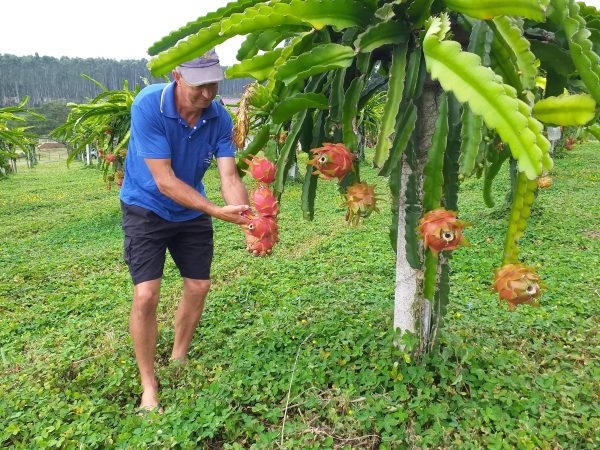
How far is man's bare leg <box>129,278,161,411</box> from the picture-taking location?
2666 mm

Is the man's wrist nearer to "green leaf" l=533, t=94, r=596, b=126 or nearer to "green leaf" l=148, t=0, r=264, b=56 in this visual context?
"green leaf" l=148, t=0, r=264, b=56

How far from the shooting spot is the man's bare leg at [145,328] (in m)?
2.67

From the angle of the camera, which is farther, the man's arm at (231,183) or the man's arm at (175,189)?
the man's arm at (231,183)

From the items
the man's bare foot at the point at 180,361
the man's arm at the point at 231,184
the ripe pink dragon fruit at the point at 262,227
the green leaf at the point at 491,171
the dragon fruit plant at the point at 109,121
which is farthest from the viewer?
the dragon fruit plant at the point at 109,121

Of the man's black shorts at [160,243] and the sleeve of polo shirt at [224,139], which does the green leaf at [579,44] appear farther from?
the man's black shorts at [160,243]

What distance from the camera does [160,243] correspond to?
2807 millimetres

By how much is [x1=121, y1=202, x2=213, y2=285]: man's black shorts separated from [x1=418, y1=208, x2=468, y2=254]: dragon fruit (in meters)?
1.68

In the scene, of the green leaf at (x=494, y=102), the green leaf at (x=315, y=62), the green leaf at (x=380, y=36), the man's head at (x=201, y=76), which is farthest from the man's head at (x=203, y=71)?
the green leaf at (x=494, y=102)

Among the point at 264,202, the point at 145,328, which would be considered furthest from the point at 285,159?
the point at 145,328

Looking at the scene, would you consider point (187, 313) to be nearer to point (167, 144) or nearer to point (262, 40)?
point (167, 144)

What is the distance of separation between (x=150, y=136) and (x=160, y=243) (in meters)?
0.63

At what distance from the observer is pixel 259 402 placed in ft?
8.05

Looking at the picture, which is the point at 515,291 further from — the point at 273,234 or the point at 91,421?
the point at 91,421

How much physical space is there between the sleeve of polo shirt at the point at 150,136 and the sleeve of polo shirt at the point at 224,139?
0.36 meters
